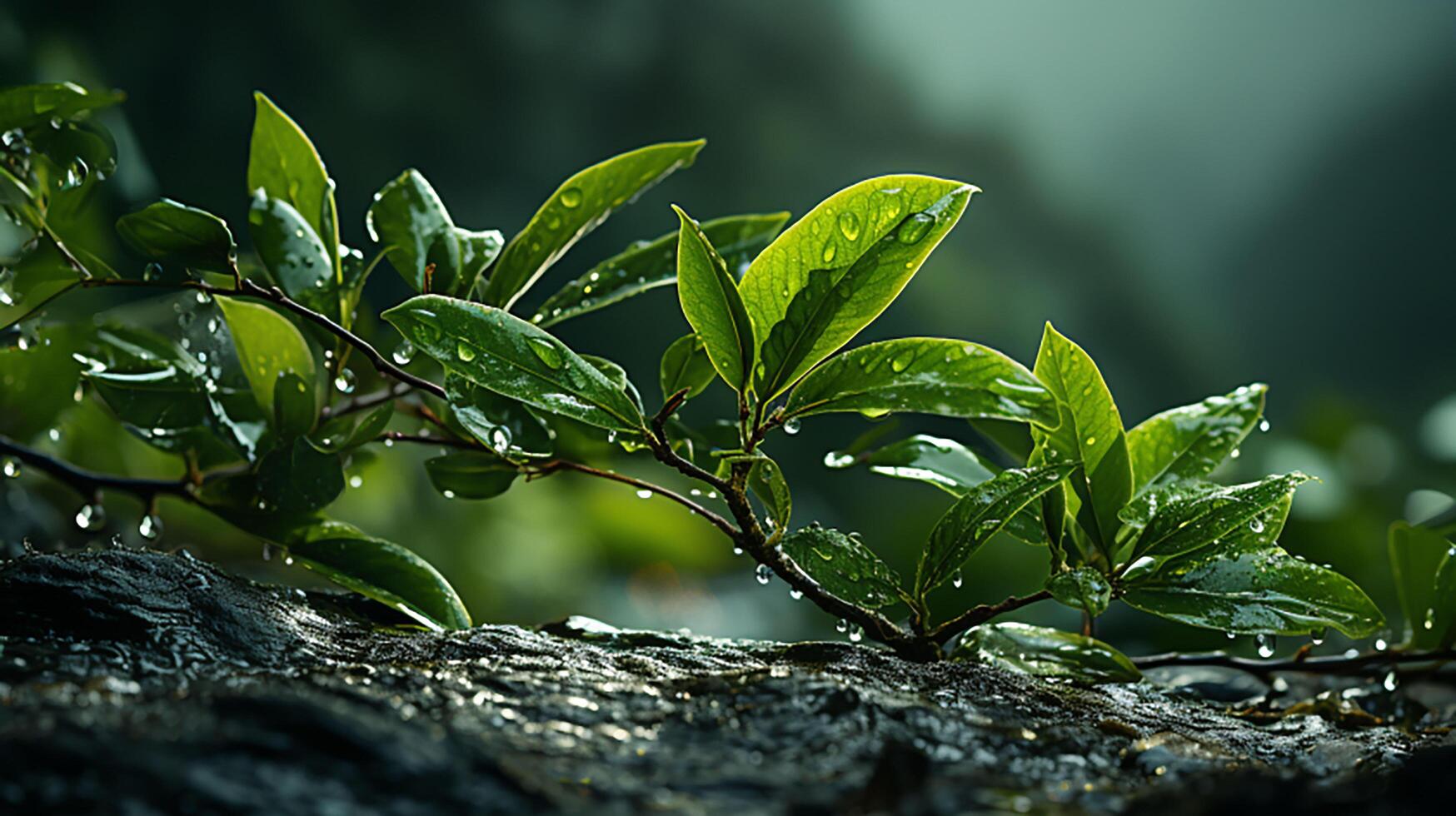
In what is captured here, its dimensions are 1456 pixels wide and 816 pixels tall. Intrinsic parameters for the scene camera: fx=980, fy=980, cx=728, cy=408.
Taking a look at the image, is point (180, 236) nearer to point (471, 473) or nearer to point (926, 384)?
point (471, 473)

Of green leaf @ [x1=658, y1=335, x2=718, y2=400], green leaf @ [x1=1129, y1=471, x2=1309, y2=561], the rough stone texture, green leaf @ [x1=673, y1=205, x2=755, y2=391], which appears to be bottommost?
the rough stone texture

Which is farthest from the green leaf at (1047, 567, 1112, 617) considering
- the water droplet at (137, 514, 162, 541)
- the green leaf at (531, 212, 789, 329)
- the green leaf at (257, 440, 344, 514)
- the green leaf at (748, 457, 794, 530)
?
the water droplet at (137, 514, 162, 541)

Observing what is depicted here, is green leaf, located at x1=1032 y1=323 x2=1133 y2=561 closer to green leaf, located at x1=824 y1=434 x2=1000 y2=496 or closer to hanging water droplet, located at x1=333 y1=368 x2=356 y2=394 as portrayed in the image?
green leaf, located at x1=824 y1=434 x2=1000 y2=496

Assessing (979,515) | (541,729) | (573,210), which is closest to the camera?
(541,729)

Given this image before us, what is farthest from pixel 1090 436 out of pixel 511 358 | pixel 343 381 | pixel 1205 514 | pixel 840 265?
pixel 343 381

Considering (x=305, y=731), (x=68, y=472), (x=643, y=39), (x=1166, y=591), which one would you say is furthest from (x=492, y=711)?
(x=643, y=39)

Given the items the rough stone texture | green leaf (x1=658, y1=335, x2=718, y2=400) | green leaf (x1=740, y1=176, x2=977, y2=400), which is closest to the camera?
the rough stone texture

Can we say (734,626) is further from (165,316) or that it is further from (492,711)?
(492,711)

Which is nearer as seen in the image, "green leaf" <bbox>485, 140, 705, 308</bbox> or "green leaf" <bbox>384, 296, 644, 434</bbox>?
"green leaf" <bbox>384, 296, 644, 434</bbox>
